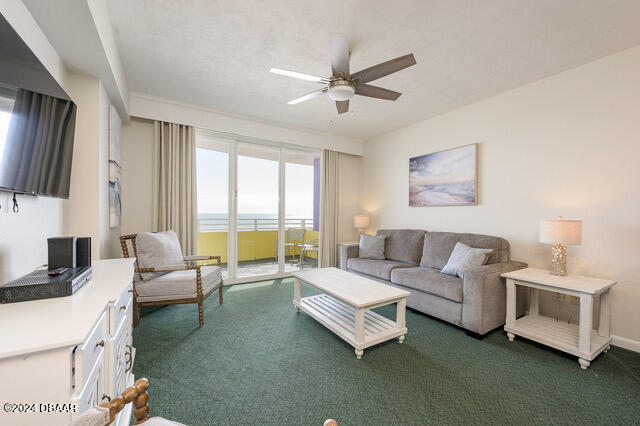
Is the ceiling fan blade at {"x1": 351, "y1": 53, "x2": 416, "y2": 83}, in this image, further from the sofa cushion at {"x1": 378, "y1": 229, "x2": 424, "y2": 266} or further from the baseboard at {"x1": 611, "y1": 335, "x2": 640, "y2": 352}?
the baseboard at {"x1": 611, "y1": 335, "x2": 640, "y2": 352}

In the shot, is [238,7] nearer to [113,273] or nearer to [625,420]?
[113,273]

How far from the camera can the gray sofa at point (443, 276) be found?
92.9 inches

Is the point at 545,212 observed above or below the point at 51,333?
above

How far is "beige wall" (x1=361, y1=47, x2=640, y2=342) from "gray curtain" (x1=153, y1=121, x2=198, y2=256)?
3.56 m

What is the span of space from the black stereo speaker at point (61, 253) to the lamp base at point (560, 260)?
3.67 m

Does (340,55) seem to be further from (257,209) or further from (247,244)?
(247,244)

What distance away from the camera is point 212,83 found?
296 cm

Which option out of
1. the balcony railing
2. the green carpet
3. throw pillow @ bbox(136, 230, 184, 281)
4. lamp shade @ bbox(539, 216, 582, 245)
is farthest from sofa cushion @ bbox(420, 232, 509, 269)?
throw pillow @ bbox(136, 230, 184, 281)

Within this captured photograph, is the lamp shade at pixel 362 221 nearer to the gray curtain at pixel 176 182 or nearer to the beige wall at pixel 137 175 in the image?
the gray curtain at pixel 176 182

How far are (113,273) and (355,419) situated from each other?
1711 millimetres

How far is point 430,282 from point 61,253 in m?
2.95

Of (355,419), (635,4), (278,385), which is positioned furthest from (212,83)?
(635,4)

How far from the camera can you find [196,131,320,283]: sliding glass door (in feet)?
13.1

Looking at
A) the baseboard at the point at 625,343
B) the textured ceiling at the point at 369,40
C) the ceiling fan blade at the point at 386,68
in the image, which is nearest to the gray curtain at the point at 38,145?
the textured ceiling at the point at 369,40
